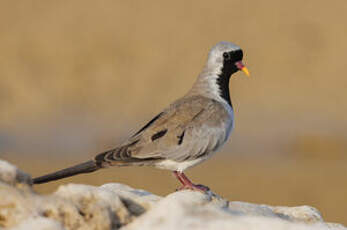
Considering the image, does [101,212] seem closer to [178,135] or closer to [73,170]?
[73,170]

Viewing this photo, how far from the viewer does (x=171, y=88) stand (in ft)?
94.5

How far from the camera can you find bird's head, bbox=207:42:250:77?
32.4 feet

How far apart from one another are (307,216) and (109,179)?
10814 mm

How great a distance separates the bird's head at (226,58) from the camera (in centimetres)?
989

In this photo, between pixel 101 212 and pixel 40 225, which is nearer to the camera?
pixel 40 225

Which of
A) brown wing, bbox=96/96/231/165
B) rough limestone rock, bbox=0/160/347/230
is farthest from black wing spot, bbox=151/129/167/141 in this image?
rough limestone rock, bbox=0/160/347/230

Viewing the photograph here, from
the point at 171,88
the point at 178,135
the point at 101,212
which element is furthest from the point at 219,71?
the point at 171,88

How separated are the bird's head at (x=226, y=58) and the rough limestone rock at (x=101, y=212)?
330cm

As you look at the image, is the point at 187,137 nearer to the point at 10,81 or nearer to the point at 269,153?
the point at 269,153

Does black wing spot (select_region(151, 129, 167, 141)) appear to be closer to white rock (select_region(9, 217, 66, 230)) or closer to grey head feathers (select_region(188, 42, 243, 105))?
grey head feathers (select_region(188, 42, 243, 105))

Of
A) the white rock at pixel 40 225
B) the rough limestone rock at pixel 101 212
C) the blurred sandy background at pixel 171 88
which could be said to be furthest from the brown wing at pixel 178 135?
the blurred sandy background at pixel 171 88

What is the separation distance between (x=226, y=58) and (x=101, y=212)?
4.04 metres

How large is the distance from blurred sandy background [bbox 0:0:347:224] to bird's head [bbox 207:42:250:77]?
22.8 feet

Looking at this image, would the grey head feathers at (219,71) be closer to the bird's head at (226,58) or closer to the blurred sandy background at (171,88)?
the bird's head at (226,58)
